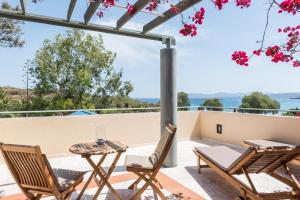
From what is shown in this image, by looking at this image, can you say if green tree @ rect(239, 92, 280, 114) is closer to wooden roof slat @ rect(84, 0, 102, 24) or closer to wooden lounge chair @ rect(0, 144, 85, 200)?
wooden roof slat @ rect(84, 0, 102, 24)

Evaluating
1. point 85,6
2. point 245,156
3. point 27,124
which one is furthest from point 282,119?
point 27,124

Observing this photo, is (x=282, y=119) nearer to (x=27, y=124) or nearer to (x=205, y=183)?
(x=205, y=183)

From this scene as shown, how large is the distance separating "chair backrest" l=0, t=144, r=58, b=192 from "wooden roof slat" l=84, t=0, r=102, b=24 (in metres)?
2.14

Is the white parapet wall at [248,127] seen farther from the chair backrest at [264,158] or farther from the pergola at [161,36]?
the pergola at [161,36]

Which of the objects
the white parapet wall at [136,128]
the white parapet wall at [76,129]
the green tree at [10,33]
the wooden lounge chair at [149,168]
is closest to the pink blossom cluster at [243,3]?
the wooden lounge chair at [149,168]

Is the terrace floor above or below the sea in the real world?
below

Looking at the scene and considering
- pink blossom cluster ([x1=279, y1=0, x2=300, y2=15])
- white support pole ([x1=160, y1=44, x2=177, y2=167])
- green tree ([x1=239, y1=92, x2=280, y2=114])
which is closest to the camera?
pink blossom cluster ([x1=279, y1=0, x2=300, y2=15])

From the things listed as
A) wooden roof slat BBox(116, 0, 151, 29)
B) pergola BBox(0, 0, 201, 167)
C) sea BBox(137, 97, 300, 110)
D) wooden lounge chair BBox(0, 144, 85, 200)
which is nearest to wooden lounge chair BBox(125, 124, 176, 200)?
wooden lounge chair BBox(0, 144, 85, 200)

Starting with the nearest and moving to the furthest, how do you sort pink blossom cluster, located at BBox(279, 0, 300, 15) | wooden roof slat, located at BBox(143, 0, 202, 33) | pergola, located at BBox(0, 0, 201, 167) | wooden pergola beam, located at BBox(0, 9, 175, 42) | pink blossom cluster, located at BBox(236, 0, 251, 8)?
pink blossom cluster, located at BBox(279, 0, 300, 15) < pink blossom cluster, located at BBox(236, 0, 251, 8) < wooden roof slat, located at BBox(143, 0, 202, 33) < wooden pergola beam, located at BBox(0, 9, 175, 42) < pergola, located at BBox(0, 0, 201, 167)

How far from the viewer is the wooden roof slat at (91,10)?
3.46 m

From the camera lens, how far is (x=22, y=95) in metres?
17.0

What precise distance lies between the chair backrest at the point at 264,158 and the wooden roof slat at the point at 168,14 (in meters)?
1.89

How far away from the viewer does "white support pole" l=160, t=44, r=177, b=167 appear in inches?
183

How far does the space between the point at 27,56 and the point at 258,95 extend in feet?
64.7
